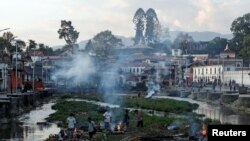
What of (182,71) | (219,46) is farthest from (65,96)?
(219,46)

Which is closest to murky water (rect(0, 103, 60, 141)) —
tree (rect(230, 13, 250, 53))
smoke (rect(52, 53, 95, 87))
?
smoke (rect(52, 53, 95, 87))

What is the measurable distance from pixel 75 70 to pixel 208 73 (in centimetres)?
5225

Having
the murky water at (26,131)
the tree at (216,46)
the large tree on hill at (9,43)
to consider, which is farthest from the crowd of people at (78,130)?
the tree at (216,46)

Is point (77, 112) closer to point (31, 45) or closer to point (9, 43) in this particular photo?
point (9, 43)

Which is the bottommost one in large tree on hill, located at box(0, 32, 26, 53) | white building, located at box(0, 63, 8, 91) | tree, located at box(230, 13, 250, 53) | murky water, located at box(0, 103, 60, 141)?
murky water, located at box(0, 103, 60, 141)

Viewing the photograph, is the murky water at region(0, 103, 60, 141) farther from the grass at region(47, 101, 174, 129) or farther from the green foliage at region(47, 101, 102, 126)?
the green foliage at region(47, 101, 102, 126)

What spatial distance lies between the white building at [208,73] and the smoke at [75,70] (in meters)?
37.9

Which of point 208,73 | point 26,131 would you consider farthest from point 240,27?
point 26,131

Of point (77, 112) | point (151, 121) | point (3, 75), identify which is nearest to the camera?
point (151, 121)

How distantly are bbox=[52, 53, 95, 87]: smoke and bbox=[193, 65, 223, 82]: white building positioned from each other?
124ft

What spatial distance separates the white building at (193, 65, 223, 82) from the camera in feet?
426

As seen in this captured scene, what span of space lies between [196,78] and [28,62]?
51428 mm

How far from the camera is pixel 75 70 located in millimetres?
98375

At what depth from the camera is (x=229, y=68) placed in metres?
126
